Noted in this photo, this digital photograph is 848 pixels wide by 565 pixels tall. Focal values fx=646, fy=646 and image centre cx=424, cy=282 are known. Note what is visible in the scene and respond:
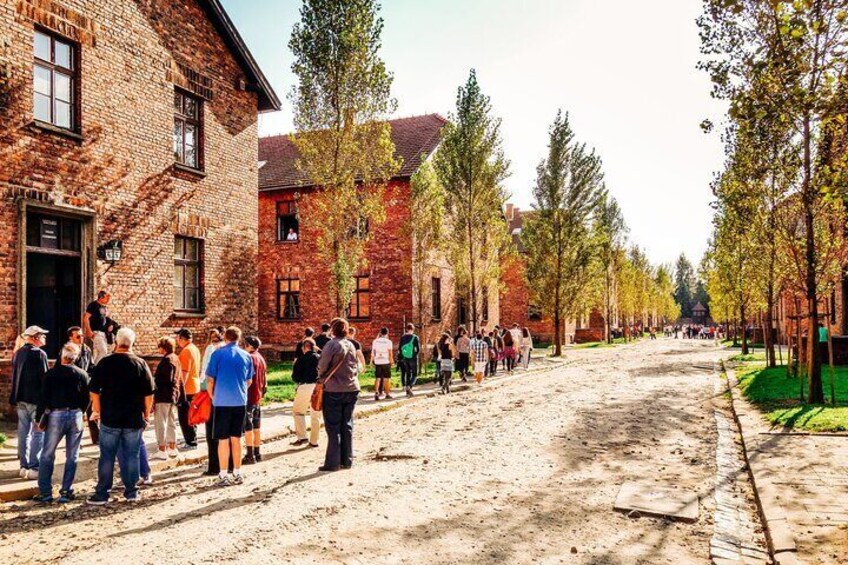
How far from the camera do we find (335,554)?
5.30 metres

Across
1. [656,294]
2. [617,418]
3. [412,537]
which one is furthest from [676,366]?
[656,294]

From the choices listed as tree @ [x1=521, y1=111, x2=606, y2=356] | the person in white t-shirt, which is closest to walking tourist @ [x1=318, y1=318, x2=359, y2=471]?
the person in white t-shirt

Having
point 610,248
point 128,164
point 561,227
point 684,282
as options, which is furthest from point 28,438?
point 684,282

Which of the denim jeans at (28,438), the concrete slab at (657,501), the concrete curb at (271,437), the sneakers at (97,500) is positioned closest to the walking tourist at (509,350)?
the concrete curb at (271,437)

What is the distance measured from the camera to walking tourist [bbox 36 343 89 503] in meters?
7.39

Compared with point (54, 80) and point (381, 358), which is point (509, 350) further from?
point (54, 80)

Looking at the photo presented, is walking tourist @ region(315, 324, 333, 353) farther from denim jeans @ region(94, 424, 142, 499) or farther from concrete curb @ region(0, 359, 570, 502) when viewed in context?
denim jeans @ region(94, 424, 142, 499)

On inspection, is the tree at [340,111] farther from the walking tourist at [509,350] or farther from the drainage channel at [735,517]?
the drainage channel at [735,517]

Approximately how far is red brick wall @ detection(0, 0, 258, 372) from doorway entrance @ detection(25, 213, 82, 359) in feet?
1.52

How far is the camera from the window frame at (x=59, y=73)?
11938mm

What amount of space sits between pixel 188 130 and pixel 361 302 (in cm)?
1456

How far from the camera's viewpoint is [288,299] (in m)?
31.0

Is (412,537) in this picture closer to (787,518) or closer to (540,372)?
(787,518)

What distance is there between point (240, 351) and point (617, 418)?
764cm
